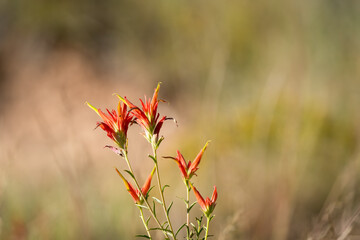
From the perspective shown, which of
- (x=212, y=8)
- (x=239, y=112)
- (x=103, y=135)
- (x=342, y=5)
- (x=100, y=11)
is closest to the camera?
(x=239, y=112)

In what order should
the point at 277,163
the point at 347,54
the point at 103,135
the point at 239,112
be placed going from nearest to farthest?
the point at 277,163 < the point at 239,112 < the point at 347,54 < the point at 103,135

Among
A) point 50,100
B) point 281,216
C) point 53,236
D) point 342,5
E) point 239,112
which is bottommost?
point 281,216

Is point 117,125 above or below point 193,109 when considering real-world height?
below

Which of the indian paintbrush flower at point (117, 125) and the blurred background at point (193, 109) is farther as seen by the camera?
the blurred background at point (193, 109)

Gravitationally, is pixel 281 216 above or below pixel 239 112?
below

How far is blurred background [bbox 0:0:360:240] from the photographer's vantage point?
2135mm

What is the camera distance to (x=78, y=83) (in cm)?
703

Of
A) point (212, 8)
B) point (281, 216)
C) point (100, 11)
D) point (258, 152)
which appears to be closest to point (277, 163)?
point (258, 152)

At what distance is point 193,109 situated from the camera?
5.15 m

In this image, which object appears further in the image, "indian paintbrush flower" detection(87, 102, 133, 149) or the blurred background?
the blurred background

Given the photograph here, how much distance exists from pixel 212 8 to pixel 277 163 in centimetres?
431

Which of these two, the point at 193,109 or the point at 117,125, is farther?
the point at 193,109

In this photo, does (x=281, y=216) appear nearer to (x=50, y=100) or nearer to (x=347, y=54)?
(x=347, y=54)

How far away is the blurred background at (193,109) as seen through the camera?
2135mm
